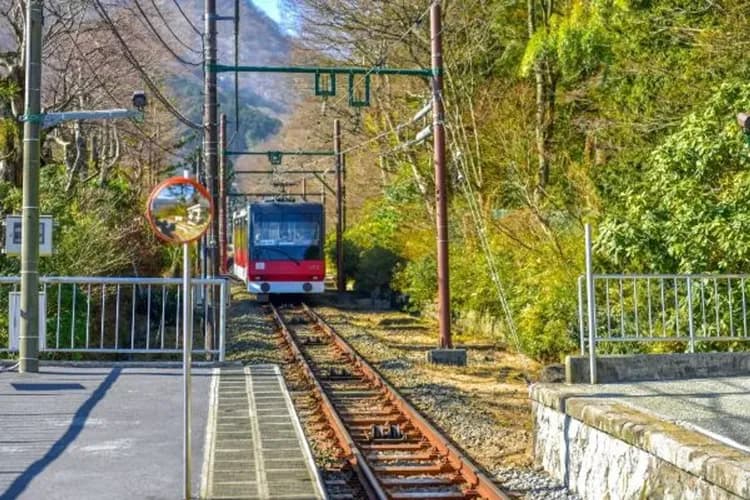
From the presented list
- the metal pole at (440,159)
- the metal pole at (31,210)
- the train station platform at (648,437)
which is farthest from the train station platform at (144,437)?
the metal pole at (440,159)

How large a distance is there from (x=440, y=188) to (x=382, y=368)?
10.4 ft

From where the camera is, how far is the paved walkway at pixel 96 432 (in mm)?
7211

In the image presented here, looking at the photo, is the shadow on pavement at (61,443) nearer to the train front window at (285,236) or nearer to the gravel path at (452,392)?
the gravel path at (452,392)

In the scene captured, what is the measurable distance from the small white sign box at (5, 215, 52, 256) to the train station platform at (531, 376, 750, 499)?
20.3ft

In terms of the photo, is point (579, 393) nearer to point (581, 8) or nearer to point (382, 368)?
point (382, 368)

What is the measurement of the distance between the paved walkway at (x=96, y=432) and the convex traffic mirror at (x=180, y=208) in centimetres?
180

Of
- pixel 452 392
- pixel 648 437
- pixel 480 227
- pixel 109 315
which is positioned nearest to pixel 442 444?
pixel 648 437

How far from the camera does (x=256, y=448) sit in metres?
8.38

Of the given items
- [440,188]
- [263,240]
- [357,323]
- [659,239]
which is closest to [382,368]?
[440,188]

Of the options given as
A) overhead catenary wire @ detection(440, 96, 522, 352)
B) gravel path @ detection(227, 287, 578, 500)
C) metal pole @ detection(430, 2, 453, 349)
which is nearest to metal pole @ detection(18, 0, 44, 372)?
gravel path @ detection(227, 287, 578, 500)

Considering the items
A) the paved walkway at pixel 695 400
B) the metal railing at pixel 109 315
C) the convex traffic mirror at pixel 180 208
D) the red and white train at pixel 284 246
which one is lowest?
the paved walkway at pixel 695 400

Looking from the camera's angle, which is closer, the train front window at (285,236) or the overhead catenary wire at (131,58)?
the overhead catenary wire at (131,58)

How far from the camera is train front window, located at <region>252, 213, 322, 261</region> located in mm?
32062

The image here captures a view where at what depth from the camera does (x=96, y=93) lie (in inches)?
1004
